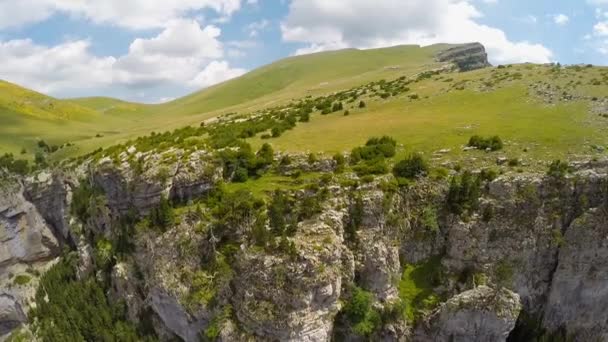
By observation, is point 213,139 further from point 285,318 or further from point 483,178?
point 483,178

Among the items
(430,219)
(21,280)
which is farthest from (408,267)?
(21,280)

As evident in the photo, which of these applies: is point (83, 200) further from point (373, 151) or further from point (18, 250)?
point (373, 151)

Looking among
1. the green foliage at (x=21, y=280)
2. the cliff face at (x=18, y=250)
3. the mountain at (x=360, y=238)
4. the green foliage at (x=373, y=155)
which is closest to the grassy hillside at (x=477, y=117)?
the mountain at (x=360, y=238)

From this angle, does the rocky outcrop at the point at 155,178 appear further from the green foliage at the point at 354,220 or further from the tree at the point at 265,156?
the green foliage at the point at 354,220

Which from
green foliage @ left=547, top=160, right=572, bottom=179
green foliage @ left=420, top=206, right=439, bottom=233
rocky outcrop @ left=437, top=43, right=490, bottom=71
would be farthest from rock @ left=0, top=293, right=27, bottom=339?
rocky outcrop @ left=437, top=43, right=490, bottom=71

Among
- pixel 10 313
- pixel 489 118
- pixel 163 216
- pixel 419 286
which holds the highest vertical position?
pixel 489 118

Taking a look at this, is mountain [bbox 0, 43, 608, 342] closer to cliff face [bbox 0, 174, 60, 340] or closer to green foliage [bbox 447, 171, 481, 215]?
green foliage [bbox 447, 171, 481, 215]
